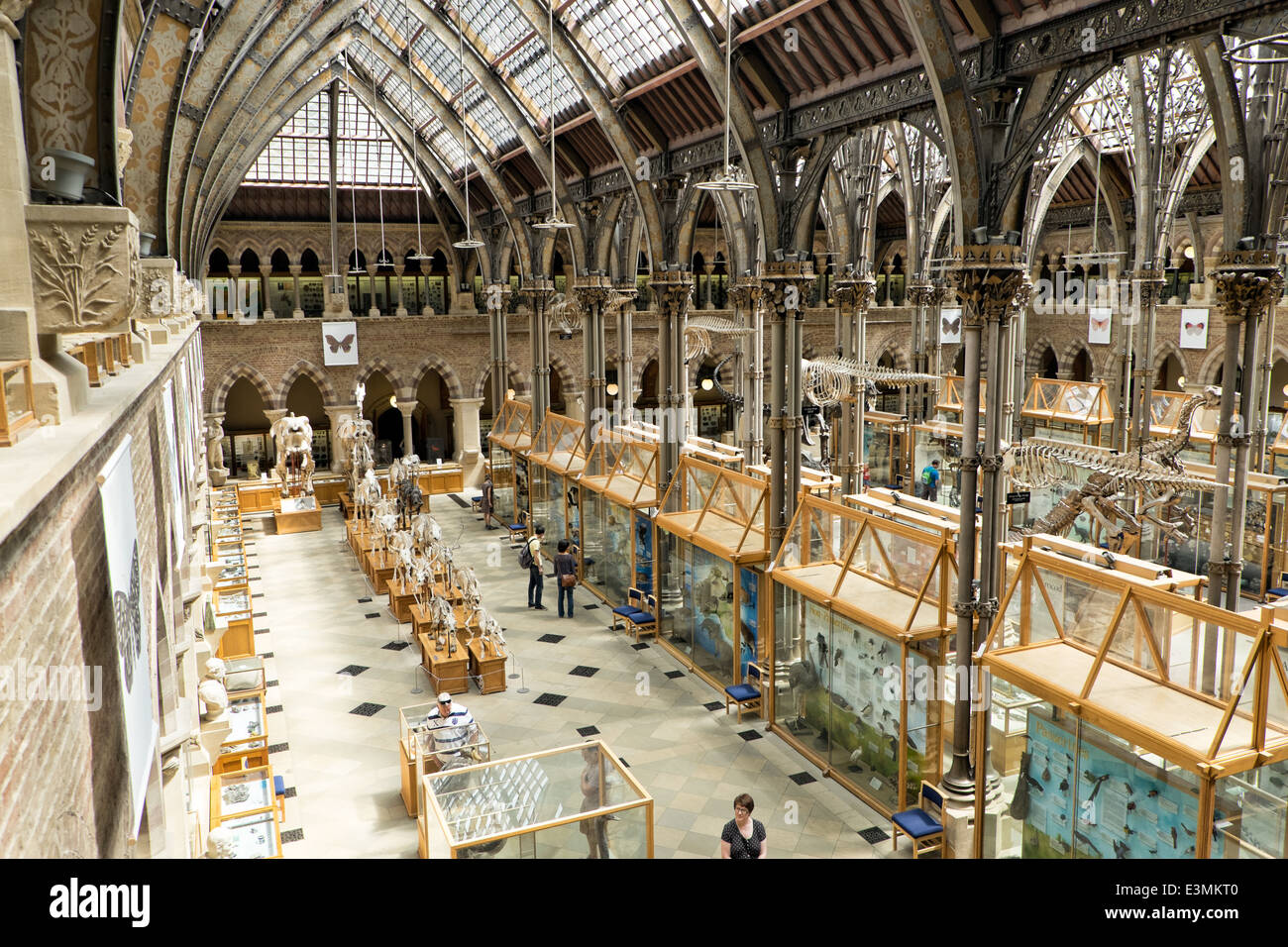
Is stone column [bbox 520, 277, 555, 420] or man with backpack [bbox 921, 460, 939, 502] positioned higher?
stone column [bbox 520, 277, 555, 420]

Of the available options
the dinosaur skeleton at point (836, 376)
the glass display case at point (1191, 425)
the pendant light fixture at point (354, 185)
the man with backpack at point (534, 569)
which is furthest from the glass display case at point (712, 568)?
the pendant light fixture at point (354, 185)

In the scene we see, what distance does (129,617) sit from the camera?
4.25 m

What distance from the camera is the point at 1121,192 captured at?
81.0 feet

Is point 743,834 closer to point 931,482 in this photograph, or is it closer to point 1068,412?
point 931,482

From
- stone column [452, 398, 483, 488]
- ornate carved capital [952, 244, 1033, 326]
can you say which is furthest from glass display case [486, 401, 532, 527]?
ornate carved capital [952, 244, 1033, 326]

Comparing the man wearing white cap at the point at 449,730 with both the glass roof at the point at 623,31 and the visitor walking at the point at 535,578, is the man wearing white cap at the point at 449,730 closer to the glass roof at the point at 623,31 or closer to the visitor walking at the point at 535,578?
the visitor walking at the point at 535,578

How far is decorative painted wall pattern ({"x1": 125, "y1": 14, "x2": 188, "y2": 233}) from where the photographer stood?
8.38 metres

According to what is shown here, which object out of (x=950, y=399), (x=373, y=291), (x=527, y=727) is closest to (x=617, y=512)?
(x=527, y=727)

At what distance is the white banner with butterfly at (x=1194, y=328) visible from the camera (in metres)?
25.6

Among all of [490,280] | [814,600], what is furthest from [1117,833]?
[490,280]

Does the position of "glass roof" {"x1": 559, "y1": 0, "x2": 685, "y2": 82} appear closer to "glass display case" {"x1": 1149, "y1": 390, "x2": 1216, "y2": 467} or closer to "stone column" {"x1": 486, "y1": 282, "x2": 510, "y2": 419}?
"glass display case" {"x1": 1149, "y1": 390, "x2": 1216, "y2": 467}

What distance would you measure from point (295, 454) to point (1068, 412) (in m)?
18.6

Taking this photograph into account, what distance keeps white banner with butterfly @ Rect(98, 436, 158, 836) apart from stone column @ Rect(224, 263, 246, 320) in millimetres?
23096

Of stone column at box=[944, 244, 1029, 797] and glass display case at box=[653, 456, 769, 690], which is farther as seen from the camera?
glass display case at box=[653, 456, 769, 690]
